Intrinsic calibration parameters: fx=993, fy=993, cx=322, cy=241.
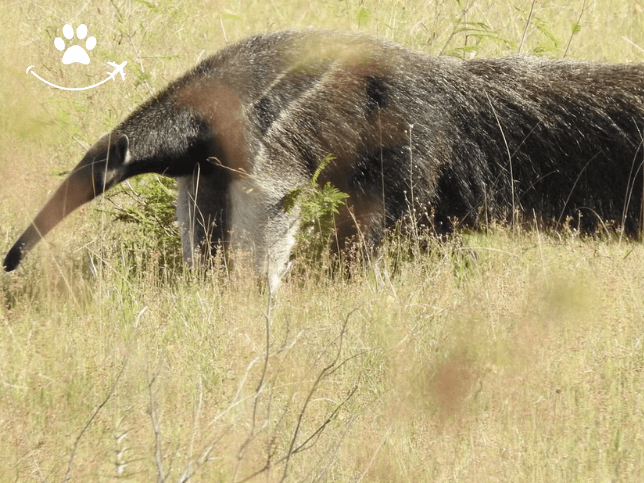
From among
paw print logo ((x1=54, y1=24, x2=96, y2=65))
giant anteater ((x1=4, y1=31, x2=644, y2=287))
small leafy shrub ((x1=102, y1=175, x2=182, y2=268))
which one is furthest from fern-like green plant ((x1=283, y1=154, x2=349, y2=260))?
paw print logo ((x1=54, y1=24, x2=96, y2=65))

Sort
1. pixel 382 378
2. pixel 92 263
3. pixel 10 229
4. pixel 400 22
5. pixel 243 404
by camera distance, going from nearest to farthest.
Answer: pixel 243 404 → pixel 382 378 → pixel 92 263 → pixel 10 229 → pixel 400 22

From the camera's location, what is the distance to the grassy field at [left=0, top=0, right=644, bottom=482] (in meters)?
3.58

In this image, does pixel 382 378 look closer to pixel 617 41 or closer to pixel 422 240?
pixel 422 240

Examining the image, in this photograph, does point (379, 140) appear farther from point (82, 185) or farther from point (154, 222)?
point (82, 185)

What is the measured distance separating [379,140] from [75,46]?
4.51 meters

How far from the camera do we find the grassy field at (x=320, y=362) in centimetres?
358

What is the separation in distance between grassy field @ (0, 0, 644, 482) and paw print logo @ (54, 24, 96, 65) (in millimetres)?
2028

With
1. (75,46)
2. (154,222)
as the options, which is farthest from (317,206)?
(75,46)

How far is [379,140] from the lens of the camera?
6035mm

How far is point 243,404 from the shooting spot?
13.1ft

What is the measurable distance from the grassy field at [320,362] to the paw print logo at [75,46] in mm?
2028

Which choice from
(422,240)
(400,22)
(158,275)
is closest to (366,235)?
(422,240)

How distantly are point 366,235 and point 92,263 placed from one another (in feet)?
5.44

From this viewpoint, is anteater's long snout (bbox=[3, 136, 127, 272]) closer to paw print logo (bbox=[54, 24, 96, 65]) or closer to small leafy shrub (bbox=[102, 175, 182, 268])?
small leafy shrub (bbox=[102, 175, 182, 268])
